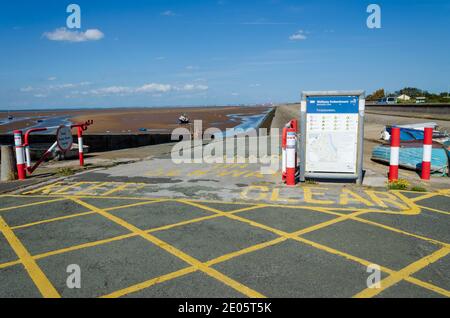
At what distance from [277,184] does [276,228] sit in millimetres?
3166

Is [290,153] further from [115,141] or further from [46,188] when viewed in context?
[115,141]

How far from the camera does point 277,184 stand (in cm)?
869

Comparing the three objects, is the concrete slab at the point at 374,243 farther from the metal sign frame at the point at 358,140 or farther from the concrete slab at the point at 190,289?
the metal sign frame at the point at 358,140

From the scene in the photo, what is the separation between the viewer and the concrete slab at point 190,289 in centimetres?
365

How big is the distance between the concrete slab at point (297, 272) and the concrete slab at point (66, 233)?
2.25 metres

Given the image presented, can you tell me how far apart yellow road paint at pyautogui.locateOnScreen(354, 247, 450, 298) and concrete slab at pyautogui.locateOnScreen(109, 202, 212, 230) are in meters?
3.30

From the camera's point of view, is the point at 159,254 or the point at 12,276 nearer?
the point at 12,276

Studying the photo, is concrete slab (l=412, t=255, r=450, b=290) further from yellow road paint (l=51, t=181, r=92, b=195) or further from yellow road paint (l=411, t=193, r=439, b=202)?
yellow road paint (l=51, t=181, r=92, b=195)

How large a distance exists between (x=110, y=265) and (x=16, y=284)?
1.03 metres

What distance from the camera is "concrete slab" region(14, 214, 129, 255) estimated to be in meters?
5.07

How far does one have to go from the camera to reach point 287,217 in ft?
20.1
